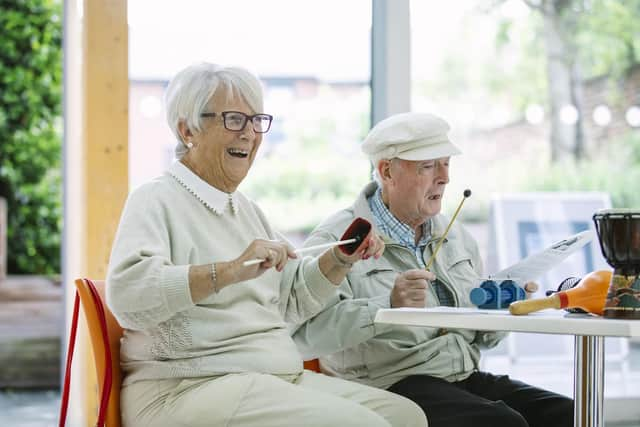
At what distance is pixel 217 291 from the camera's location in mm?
2135

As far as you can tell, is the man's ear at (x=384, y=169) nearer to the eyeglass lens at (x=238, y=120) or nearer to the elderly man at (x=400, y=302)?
the elderly man at (x=400, y=302)

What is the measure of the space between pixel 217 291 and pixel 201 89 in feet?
1.80

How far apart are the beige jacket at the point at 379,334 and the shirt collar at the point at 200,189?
440mm

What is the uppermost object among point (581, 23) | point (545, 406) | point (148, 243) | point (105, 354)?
point (581, 23)

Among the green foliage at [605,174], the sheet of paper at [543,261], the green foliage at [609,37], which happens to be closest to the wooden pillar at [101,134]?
the sheet of paper at [543,261]

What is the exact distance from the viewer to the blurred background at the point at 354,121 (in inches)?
154

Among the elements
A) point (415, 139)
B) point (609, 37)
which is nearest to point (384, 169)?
point (415, 139)

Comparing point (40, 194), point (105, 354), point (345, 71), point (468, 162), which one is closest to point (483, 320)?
point (105, 354)

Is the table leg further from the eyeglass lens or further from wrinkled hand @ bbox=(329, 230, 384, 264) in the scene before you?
the eyeglass lens

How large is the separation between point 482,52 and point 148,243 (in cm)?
350

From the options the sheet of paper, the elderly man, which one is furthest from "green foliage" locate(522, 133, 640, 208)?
the sheet of paper

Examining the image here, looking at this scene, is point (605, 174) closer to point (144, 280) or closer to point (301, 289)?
point (301, 289)

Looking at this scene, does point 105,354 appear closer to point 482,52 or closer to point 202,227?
point 202,227

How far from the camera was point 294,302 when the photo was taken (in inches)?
101
